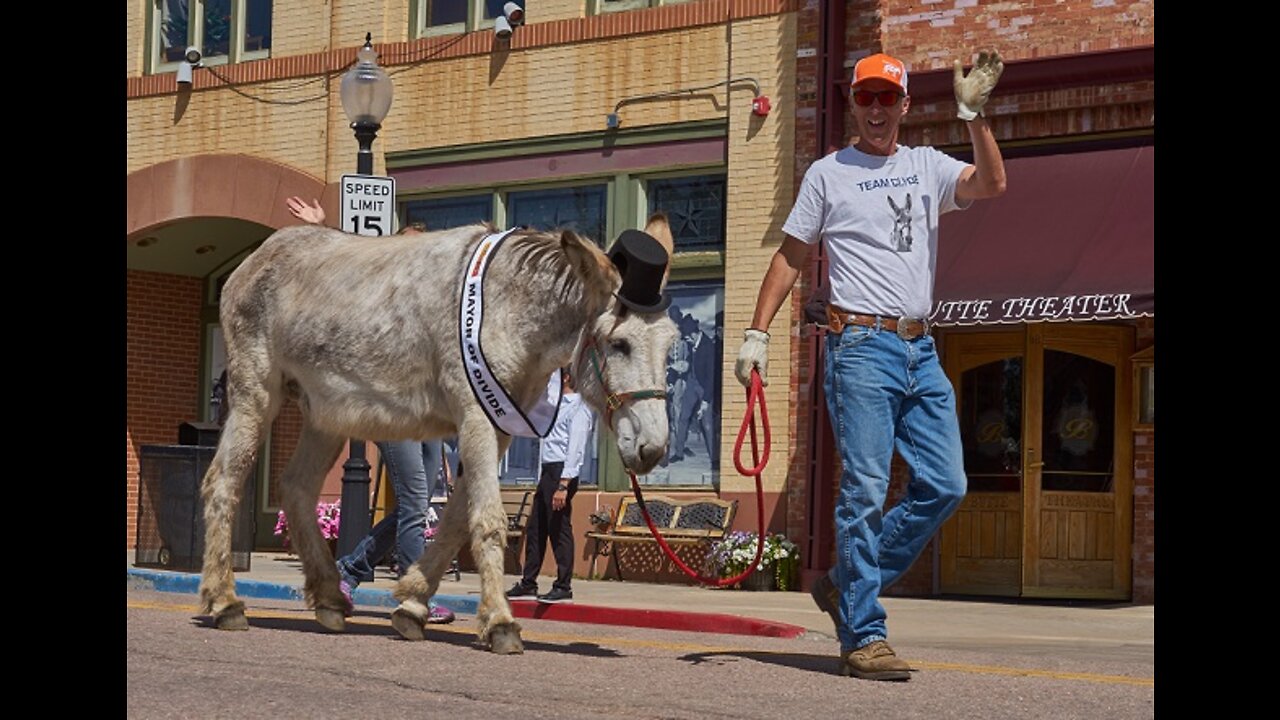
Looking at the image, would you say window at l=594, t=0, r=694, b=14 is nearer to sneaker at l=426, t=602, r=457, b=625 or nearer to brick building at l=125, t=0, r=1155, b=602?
brick building at l=125, t=0, r=1155, b=602

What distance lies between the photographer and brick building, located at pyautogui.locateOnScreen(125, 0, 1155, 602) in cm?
1834

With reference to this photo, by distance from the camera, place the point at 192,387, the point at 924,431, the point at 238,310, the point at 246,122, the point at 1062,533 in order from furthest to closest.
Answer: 1. the point at 192,387
2. the point at 246,122
3. the point at 1062,533
4. the point at 238,310
5. the point at 924,431

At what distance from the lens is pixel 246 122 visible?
80.1 feet

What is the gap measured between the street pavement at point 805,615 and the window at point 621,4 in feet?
19.6

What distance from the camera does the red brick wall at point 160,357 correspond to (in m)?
26.8

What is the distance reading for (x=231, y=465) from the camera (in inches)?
414

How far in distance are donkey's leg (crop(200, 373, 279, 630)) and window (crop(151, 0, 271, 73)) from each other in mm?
14521

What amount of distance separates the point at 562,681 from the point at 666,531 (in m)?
12.2

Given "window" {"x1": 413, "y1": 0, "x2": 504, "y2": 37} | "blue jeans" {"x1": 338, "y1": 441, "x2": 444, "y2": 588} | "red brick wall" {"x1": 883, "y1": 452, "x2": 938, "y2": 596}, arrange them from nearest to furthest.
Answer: "blue jeans" {"x1": 338, "y1": 441, "x2": 444, "y2": 588}
"red brick wall" {"x1": 883, "y1": 452, "x2": 938, "y2": 596}
"window" {"x1": 413, "y1": 0, "x2": 504, "y2": 37}

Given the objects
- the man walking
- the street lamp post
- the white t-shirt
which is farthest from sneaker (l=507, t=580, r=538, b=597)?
the white t-shirt
